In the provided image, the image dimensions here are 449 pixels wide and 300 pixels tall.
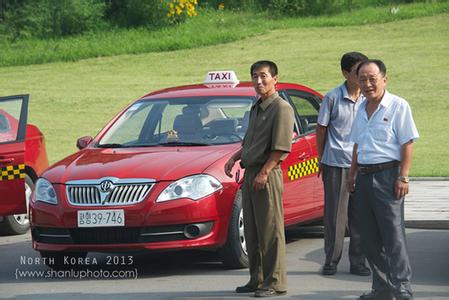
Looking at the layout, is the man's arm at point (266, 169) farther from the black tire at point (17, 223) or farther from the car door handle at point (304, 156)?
the black tire at point (17, 223)

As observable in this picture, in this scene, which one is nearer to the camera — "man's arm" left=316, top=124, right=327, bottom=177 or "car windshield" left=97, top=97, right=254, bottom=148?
"man's arm" left=316, top=124, right=327, bottom=177

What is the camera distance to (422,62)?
34.3 m

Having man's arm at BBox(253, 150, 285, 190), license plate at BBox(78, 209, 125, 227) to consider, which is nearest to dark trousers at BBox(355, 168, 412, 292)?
man's arm at BBox(253, 150, 285, 190)

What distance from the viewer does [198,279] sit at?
9609 mm

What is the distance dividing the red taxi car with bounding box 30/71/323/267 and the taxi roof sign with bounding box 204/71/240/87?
0.61m

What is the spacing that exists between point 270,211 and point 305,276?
4.04ft

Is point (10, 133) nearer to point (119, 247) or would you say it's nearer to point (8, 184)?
point (8, 184)

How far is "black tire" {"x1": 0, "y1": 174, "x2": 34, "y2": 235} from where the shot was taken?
12594 mm

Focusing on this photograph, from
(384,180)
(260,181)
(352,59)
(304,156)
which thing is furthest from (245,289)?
(304,156)

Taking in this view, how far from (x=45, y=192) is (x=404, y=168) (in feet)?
11.0

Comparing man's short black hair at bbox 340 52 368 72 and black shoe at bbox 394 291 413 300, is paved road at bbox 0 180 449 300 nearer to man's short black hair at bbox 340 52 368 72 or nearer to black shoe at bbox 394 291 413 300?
black shoe at bbox 394 291 413 300

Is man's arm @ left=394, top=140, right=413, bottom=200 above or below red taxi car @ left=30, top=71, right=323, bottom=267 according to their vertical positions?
above

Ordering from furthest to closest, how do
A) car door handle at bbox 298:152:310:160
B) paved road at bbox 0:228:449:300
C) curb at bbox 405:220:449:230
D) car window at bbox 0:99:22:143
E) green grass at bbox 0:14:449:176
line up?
green grass at bbox 0:14:449:176 < curb at bbox 405:220:449:230 < car window at bbox 0:99:22:143 < car door handle at bbox 298:152:310:160 < paved road at bbox 0:228:449:300

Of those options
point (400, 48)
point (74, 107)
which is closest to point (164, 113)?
point (74, 107)
